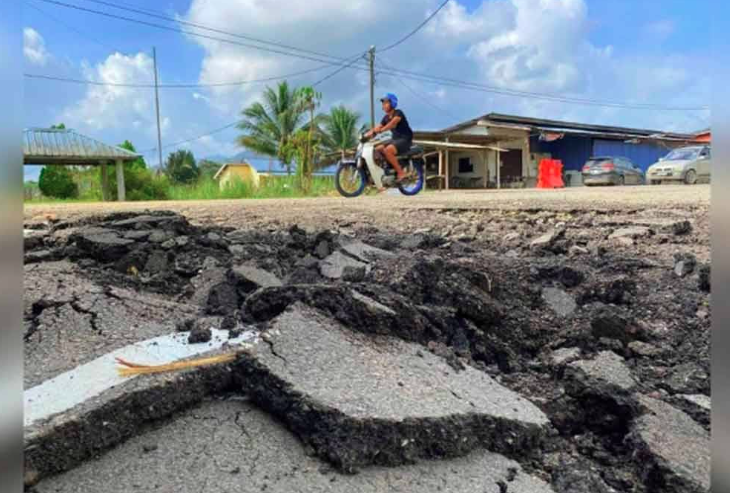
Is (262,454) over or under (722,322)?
under

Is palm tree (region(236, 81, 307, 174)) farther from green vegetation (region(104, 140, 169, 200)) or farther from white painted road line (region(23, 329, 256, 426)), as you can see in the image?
white painted road line (region(23, 329, 256, 426))

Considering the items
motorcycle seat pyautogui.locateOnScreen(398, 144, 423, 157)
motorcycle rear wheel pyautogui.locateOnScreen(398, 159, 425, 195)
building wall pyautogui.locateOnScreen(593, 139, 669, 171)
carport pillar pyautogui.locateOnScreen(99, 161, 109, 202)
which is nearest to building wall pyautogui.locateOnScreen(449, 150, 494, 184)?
building wall pyautogui.locateOnScreen(593, 139, 669, 171)

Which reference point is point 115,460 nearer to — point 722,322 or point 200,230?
point 722,322

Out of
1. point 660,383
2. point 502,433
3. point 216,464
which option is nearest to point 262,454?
point 216,464

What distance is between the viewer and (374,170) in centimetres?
832

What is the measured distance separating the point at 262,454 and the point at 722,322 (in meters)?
1.00

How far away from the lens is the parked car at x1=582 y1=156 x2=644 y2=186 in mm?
19281

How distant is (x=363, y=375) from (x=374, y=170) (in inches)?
275

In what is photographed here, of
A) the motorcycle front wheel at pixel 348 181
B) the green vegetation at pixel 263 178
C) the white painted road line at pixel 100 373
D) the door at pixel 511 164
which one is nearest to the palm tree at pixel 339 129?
the green vegetation at pixel 263 178

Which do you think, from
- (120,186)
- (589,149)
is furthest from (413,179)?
(589,149)

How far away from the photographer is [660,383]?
5.81ft

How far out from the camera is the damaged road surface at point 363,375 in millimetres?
1231

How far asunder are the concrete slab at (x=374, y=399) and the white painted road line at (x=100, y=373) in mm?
167

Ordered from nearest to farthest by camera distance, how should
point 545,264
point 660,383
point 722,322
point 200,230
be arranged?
1. point 722,322
2. point 660,383
3. point 545,264
4. point 200,230
